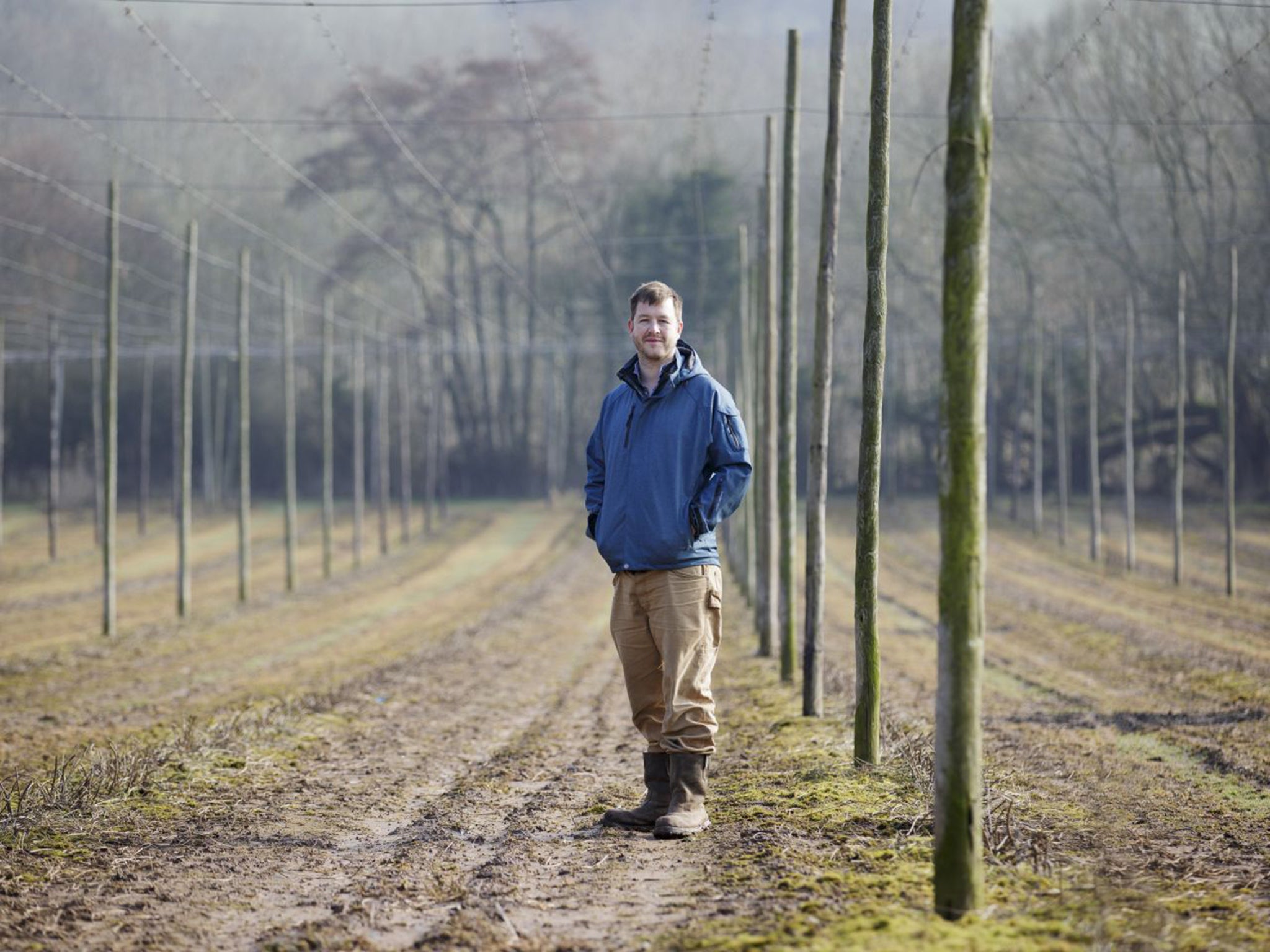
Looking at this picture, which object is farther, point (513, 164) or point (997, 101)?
point (513, 164)

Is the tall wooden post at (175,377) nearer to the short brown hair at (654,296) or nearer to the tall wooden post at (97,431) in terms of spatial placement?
the tall wooden post at (97,431)

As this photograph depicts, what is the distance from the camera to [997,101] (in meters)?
41.5

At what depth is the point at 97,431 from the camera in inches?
1688

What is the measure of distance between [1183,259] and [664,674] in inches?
1626

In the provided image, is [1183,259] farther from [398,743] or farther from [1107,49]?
[398,743]

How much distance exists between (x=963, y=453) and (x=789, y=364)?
25.4 feet

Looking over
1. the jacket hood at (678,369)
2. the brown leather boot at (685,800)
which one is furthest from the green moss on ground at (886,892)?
the jacket hood at (678,369)

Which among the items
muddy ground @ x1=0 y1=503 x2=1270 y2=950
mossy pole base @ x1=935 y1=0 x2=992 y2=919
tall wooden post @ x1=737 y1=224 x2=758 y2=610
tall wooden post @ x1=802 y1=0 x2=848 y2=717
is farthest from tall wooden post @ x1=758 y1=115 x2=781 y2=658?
mossy pole base @ x1=935 y1=0 x2=992 y2=919

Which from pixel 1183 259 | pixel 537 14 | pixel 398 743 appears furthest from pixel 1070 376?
pixel 398 743

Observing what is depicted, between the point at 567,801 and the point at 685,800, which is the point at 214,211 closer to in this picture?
the point at 567,801

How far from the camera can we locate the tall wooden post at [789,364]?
1196 centimetres

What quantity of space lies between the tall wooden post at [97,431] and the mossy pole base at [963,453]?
30.7 m

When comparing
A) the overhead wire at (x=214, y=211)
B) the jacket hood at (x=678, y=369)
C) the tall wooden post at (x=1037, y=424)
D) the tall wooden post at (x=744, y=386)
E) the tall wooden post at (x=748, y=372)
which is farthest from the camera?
the tall wooden post at (x=1037, y=424)

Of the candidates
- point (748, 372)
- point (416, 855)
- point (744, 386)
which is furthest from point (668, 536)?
point (744, 386)
